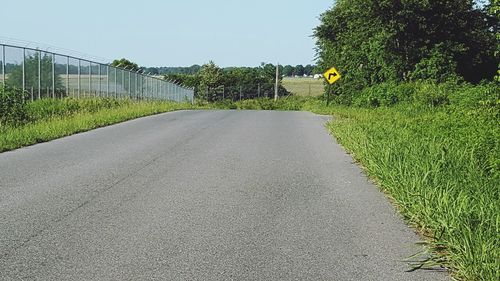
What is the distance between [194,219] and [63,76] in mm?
24397

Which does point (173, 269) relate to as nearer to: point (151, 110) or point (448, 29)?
point (151, 110)

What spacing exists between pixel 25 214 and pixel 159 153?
6027mm

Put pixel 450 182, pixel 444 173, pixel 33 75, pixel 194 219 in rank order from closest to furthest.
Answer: pixel 194 219 < pixel 450 182 < pixel 444 173 < pixel 33 75

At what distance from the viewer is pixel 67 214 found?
Result: 6.92m

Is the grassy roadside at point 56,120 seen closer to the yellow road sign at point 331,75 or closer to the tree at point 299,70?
the yellow road sign at point 331,75

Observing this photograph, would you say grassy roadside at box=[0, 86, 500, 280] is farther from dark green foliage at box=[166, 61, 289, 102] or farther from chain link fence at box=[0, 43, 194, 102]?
dark green foliage at box=[166, 61, 289, 102]

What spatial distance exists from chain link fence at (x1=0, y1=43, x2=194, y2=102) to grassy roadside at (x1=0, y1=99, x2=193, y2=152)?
1.52 metres

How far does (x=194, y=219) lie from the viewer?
267 inches

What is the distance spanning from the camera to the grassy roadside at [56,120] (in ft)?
48.1

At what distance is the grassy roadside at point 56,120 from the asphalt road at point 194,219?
211 cm

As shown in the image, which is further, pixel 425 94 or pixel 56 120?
pixel 425 94

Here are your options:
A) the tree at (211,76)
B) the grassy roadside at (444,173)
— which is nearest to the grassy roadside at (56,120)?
the grassy roadside at (444,173)

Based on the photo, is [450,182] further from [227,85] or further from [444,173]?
[227,85]

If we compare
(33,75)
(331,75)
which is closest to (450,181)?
(33,75)
